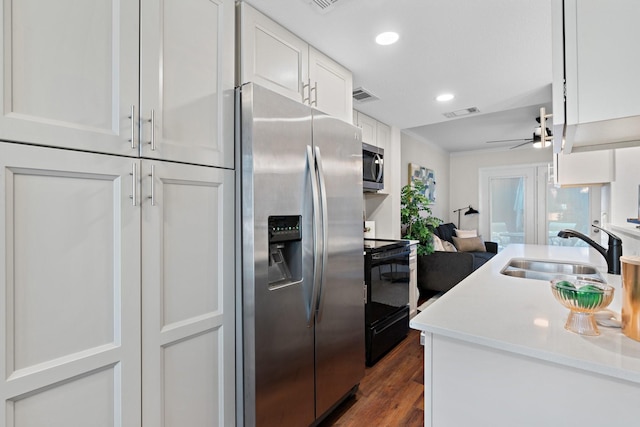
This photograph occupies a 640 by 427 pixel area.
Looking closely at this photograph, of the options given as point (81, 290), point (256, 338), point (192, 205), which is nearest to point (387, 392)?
point (256, 338)

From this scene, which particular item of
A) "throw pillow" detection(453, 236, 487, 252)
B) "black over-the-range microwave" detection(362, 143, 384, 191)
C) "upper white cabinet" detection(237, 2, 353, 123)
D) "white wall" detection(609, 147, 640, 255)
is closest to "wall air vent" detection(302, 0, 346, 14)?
"upper white cabinet" detection(237, 2, 353, 123)

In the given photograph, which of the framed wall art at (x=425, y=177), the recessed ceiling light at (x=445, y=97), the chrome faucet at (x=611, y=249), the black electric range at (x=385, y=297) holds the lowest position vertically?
the black electric range at (x=385, y=297)

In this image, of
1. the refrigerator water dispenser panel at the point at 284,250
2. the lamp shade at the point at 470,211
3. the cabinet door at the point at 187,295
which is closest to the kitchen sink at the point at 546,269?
the refrigerator water dispenser panel at the point at 284,250

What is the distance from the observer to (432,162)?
5816mm

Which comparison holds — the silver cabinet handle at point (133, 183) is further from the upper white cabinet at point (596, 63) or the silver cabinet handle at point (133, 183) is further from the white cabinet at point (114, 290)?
the upper white cabinet at point (596, 63)

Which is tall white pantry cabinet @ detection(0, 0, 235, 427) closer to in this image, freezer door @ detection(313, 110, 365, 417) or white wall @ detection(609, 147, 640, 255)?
freezer door @ detection(313, 110, 365, 417)

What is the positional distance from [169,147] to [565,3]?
4.14 feet

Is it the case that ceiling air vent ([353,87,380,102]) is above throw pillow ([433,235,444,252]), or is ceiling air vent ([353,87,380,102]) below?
above

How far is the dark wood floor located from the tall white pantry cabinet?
90cm

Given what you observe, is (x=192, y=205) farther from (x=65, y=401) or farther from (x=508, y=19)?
(x=508, y=19)

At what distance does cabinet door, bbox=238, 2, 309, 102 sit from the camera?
1531mm

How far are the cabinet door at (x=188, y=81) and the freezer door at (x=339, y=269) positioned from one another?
1.73ft

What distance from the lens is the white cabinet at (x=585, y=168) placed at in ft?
8.29

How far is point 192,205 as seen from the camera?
1321 mm
